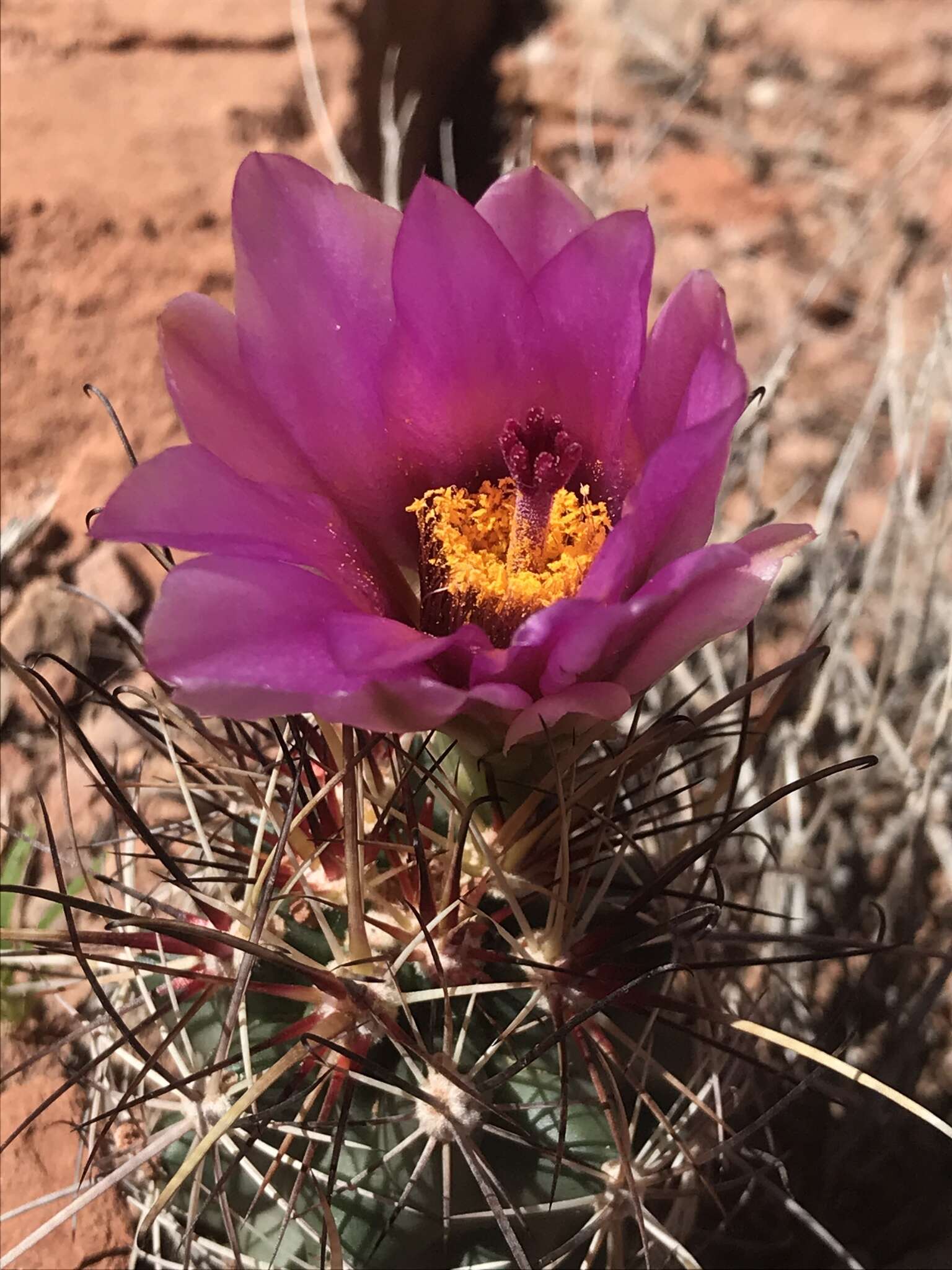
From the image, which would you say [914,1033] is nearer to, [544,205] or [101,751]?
[544,205]

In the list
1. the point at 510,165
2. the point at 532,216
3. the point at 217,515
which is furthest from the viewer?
the point at 510,165

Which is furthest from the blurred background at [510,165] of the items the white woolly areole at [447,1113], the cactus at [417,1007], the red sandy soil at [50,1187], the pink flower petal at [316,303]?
the pink flower petal at [316,303]

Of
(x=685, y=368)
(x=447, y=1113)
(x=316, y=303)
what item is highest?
(x=316, y=303)

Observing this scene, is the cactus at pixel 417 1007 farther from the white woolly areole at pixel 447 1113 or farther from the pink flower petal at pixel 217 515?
the pink flower petal at pixel 217 515

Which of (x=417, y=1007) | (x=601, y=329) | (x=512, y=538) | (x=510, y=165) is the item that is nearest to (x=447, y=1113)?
(x=417, y=1007)

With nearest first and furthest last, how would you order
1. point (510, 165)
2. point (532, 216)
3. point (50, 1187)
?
1. point (532, 216)
2. point (50, 1187)
3. point (510, 165)

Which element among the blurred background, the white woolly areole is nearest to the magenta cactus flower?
the white woolly areole

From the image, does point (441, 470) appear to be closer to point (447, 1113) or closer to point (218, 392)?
point (218, 392)

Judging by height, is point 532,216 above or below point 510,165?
below
